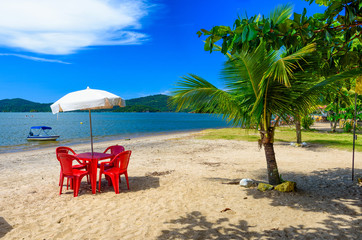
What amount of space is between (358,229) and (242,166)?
193 inches

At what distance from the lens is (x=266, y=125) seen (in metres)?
5.46

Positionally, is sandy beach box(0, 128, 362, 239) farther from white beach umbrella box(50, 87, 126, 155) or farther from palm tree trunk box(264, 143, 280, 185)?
white beach umbrella box(50, 87, 126, 155)

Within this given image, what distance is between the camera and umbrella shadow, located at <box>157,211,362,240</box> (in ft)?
11.4

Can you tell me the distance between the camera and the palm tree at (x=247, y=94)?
494 cm

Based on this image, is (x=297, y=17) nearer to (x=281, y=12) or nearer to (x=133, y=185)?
(x=281, y=12)

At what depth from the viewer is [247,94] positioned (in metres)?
5.42

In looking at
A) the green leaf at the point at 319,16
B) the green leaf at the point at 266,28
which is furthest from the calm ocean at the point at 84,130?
the green leaf at the point at 319,16

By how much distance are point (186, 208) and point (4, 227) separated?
3.09 m

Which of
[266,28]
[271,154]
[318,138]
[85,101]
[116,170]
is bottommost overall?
[318,138]

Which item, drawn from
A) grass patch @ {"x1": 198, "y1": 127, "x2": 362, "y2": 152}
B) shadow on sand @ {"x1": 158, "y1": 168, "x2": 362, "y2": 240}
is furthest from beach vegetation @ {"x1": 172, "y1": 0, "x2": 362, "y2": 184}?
grass patch @ {"x1": 198, "y1": 127, "x2": 362, "y2": 152}

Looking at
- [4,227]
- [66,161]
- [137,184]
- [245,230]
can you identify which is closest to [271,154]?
[245,230]

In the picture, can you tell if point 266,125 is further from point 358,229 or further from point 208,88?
point 358,229

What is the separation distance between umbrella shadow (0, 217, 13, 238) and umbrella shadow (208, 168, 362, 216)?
180 inches

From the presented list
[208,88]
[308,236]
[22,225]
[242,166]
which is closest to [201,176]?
[242,166]
